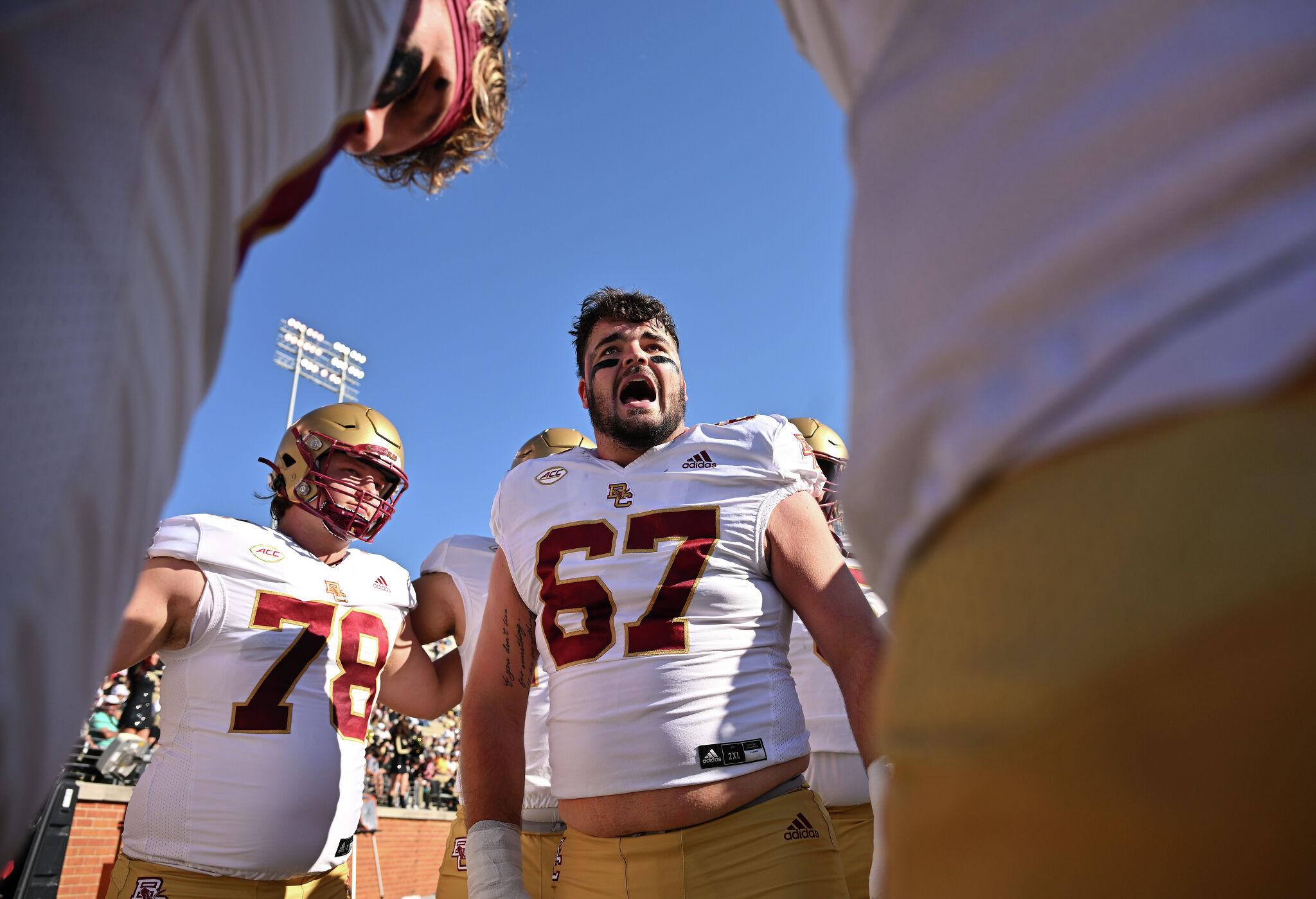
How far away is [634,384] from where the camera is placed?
3326 mm

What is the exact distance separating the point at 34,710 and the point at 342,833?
3.19 metres

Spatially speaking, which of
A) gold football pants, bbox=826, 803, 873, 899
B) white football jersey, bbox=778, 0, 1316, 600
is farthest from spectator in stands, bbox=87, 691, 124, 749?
white football jersey, bbox=778, 0, 1316, 600

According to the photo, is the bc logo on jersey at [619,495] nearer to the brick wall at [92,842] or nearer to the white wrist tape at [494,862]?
the white wrist tape at [494,862]

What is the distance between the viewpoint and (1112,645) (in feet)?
1.75

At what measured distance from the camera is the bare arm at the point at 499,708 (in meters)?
2.76

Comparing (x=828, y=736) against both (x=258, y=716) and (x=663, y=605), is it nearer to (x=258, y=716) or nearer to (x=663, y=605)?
(x=663, y=605)

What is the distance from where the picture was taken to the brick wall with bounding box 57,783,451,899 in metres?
8.91

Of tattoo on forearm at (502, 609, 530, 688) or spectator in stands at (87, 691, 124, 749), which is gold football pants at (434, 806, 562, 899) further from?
spectator in stands at (87, 691, 124, 749)

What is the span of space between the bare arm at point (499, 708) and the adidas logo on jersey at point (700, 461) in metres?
0.73

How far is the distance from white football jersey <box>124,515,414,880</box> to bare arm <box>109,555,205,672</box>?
4cm

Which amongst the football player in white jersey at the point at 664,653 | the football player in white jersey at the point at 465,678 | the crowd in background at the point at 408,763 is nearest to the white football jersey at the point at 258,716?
the football player in white jersey at the point at 465,678

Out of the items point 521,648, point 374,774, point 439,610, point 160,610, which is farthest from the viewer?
point 374,774

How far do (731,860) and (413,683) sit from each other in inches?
99.3

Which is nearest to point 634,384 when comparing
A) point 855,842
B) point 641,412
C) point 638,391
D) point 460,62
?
point 638,391
